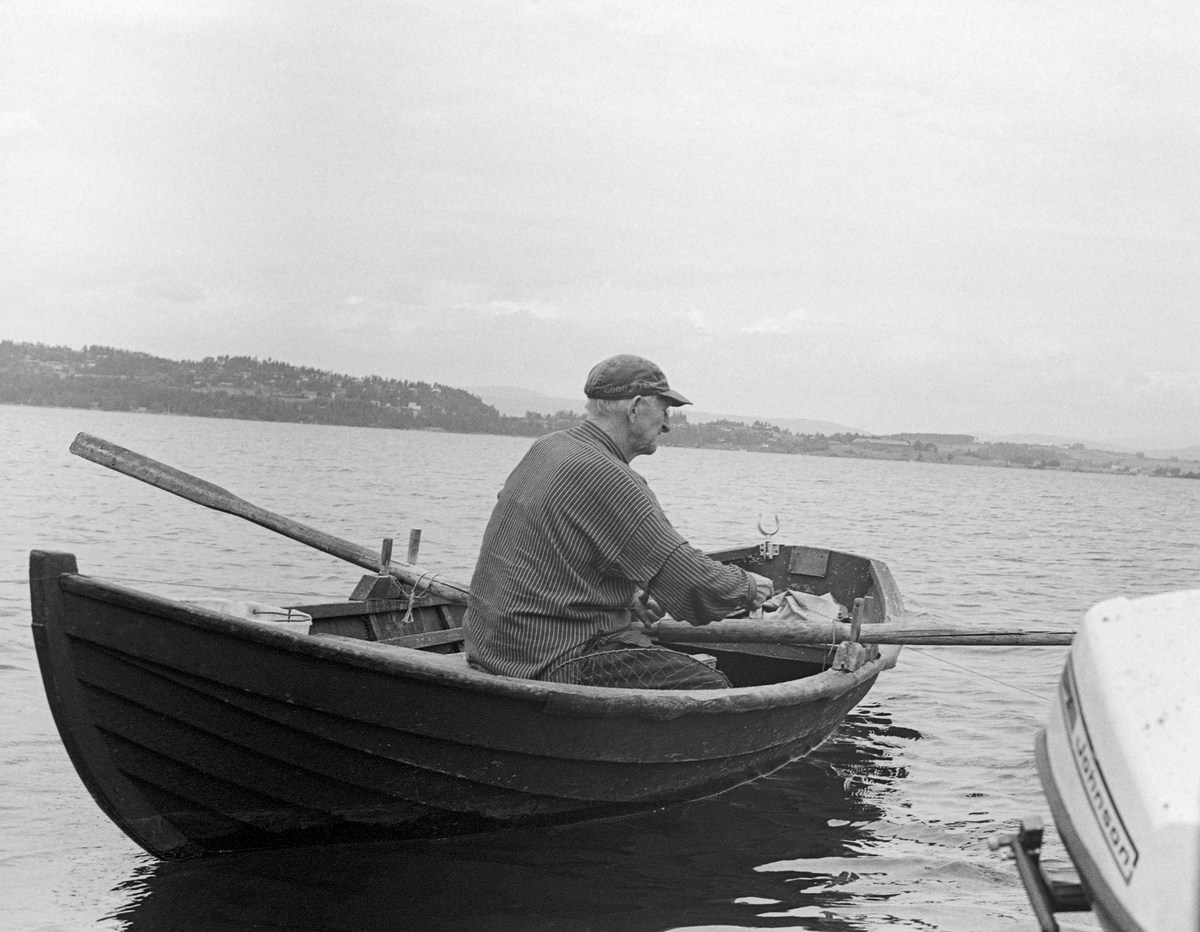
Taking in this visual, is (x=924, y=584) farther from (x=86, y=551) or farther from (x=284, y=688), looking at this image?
(x=284, y=688)

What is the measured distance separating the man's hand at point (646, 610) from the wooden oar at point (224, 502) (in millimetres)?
1918

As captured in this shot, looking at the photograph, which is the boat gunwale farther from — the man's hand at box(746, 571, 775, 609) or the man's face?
the man's face

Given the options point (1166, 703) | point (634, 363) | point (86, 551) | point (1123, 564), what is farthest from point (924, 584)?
point (1166, 703)

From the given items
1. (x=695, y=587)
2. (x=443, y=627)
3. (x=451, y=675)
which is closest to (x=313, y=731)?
(x=451, y=675)

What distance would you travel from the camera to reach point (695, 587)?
494 centimetres

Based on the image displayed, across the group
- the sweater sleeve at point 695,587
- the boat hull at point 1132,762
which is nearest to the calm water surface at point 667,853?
the sweater sleeve at point 695,587

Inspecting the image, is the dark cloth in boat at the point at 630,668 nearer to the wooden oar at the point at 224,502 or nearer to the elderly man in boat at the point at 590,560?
the elderly man in boat at the point at 590,560

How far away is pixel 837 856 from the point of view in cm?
603

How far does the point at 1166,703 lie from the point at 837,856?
11.4ft

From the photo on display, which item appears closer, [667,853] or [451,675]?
[451,675]

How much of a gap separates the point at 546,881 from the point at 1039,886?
8.83 feet

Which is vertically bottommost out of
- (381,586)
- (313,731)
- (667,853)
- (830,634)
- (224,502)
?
(667,853)

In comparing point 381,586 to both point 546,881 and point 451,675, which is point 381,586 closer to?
point 546,881

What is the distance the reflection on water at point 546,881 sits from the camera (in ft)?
15.5
